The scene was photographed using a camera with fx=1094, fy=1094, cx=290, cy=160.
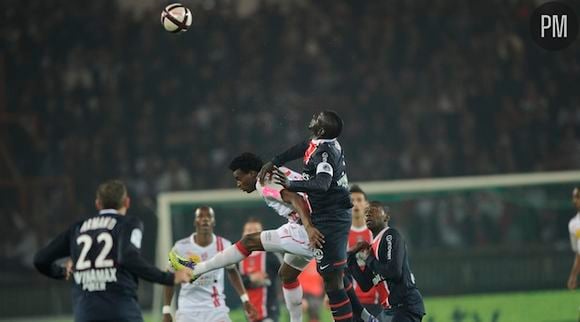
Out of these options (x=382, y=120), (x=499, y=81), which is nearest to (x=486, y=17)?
(x=499, y=81)

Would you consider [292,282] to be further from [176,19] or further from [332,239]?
[176,19]

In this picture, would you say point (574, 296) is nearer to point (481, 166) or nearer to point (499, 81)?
point (481, 166)

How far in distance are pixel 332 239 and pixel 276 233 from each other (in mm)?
428

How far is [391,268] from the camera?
7.91 metres

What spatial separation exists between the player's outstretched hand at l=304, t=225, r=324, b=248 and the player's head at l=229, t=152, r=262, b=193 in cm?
62

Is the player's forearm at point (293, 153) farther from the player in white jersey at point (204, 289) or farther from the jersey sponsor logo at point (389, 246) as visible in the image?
the player in white jersey at point (204, 289)

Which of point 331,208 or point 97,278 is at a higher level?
point 331,208

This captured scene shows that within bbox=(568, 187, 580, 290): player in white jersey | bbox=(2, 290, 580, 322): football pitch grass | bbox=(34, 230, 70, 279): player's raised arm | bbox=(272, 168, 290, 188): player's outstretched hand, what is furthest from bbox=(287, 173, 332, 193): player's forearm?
bbox=(2, 290, 580, 322): football pitch grass

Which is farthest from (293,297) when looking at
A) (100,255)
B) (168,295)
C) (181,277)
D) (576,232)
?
(576,232)

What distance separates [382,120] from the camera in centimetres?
1838

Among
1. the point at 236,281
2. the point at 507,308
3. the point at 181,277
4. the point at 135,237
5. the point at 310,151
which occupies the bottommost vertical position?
the point at 507,308

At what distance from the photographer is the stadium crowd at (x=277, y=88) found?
58.3 ft

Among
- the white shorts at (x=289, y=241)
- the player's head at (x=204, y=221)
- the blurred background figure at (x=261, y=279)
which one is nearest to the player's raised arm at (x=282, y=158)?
the white shorts at (x=289, y=241)

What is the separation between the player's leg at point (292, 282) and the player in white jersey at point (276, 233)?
0.08 ft
